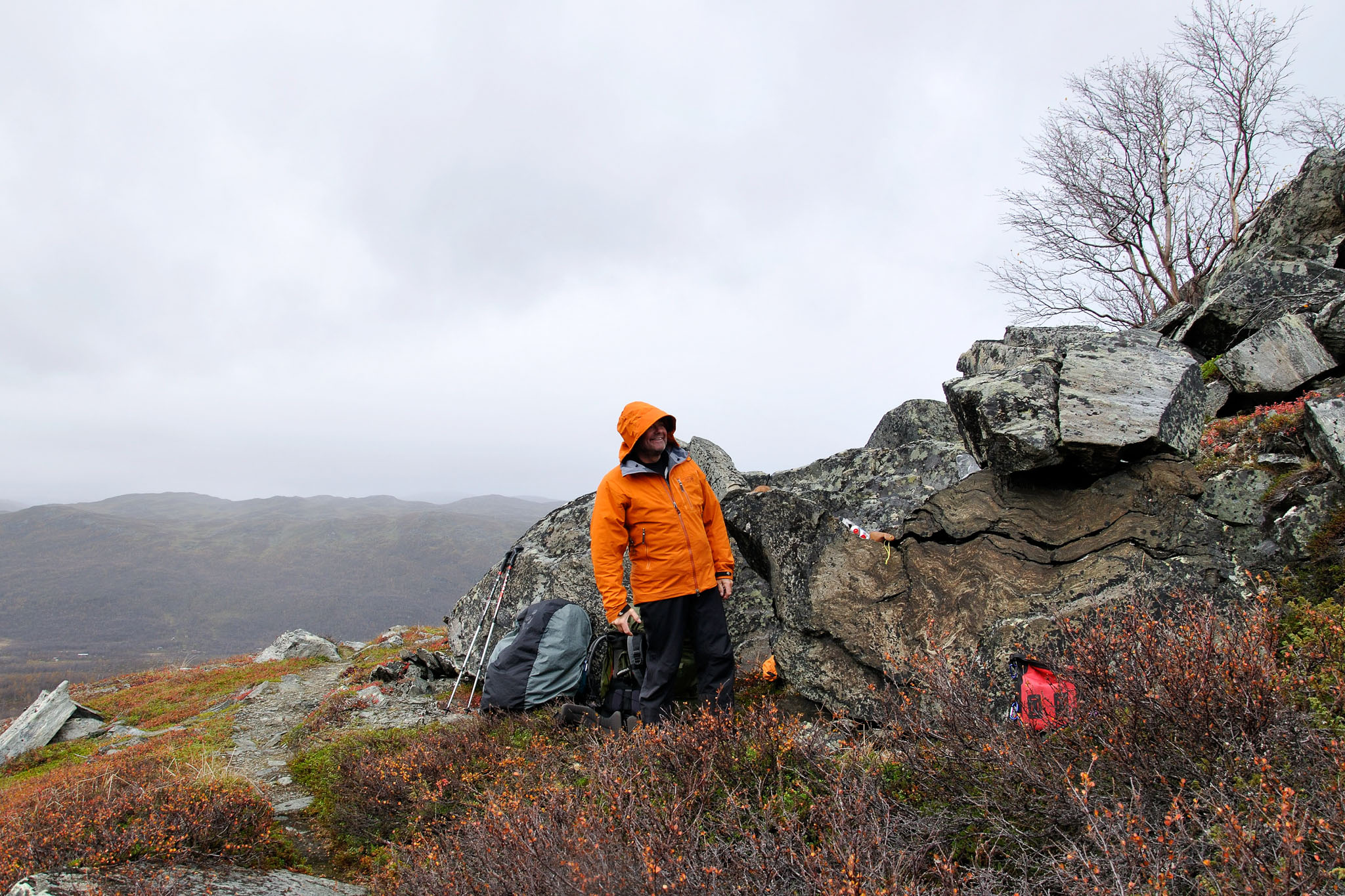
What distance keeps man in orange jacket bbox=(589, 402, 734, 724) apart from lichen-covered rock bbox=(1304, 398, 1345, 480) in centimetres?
512

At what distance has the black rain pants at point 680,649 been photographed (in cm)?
598

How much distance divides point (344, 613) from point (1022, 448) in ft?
716

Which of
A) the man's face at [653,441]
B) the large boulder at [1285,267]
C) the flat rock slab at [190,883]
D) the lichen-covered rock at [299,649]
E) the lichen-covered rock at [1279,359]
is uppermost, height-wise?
the large boulder at [1285,267]

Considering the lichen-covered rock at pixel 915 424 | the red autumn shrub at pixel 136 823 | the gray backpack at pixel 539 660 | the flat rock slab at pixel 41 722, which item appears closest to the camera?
the red autumn shrub at pixel 136 823

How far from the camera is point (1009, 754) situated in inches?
120

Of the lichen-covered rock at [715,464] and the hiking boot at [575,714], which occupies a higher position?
the lichen-covered rock at [715,464]

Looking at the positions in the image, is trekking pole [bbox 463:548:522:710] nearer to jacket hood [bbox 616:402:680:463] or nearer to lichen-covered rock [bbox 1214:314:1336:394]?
jacket hood [bbox 616:402:680:463]

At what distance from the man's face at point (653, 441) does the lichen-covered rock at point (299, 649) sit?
2011 cm

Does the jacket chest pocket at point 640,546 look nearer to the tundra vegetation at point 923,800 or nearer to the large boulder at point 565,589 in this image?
the tundra vegetation at point 923,800

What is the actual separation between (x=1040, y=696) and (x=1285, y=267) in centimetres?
1202

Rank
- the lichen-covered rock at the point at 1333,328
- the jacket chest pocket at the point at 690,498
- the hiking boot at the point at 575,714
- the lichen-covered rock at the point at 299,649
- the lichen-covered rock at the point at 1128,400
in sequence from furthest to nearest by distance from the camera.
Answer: the lichen-covered rock at the point at 299,649, the lichen-covered rock at the point at 1333,328, the hiking boot at the point at 575,714, the jacket chest pocket at the point at 690,498, the lichen-covered rock at the point at 1128,400

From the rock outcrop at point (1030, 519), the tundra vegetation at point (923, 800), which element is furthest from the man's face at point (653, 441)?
the tundra vegetation at point (923, 800)

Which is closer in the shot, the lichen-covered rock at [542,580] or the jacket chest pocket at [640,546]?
the jacket chest pocket at [640,546]

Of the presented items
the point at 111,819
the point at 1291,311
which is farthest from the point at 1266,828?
the point at 1291,311
